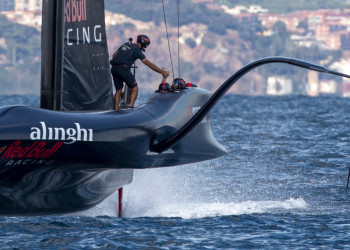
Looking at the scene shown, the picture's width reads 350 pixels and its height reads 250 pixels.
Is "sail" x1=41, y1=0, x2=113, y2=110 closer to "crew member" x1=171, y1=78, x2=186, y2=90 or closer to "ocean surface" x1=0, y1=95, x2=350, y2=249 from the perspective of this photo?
"crew member" x1=171, y1=78, x2=186, y2=90

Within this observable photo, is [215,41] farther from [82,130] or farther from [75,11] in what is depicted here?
[82,130]

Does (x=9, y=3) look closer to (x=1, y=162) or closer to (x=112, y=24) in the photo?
(x=112, y=24)

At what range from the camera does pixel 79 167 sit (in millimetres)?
8375

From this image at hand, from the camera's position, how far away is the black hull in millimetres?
7781

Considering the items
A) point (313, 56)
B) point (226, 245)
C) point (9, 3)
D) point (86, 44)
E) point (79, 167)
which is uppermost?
point (9, 3)

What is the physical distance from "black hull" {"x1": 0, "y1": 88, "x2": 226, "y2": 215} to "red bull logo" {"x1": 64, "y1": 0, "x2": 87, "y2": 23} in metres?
1.39

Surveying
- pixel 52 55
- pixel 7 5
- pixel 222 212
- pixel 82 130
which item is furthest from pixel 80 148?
pixel 7 5

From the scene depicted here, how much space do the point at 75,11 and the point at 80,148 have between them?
2407 millimetres

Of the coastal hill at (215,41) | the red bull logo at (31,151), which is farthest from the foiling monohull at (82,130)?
the coastal hill at (215,41)

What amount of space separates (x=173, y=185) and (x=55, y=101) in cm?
357

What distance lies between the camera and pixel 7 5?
129 meters

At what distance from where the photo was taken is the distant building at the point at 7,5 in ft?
416

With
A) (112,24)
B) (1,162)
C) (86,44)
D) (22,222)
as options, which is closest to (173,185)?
(86,44)

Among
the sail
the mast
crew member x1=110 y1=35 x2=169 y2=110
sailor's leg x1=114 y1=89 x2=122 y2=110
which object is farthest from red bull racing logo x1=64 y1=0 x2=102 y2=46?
sailor's leg x1=114 y1=89 x2=122 y2=110
